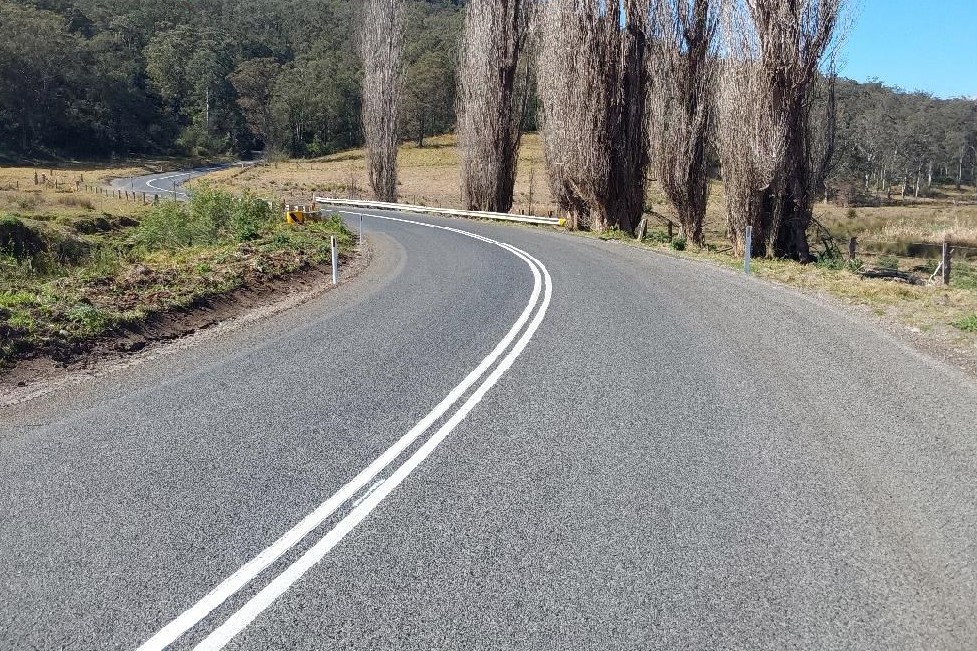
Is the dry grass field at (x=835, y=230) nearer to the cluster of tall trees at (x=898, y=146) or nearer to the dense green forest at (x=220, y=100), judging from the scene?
the cluster of tall trees at (x=898, y=146)

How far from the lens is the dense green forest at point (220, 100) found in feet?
272

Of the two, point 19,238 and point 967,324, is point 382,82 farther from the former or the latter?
point 967,324

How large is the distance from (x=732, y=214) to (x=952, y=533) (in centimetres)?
1831

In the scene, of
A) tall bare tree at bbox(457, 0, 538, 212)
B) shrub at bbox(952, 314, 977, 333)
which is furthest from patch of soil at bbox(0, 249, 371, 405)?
tall bare tree at bbox(457, 0, 538, 212)

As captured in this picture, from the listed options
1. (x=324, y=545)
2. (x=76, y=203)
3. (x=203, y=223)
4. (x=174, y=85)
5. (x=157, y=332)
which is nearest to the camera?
(x=324, y=545)

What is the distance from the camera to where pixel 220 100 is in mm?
103062

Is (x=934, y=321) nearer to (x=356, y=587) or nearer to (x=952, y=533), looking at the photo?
(x=952, y=533)

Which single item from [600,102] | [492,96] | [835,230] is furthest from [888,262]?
[835,230]

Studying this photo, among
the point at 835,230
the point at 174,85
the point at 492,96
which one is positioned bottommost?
the point at 835,230

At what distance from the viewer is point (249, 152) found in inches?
4146

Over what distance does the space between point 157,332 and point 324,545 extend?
6.63 meters

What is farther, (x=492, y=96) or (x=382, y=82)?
(x=382, y=82)

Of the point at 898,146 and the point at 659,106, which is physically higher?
the point at 898,146

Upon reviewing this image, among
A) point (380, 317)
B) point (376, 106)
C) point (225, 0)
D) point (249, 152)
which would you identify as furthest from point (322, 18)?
point (380, 317)
